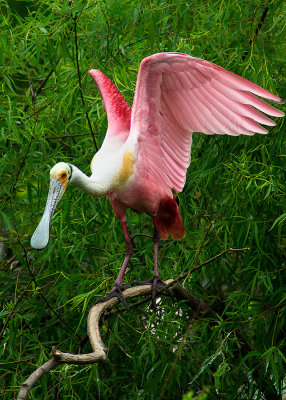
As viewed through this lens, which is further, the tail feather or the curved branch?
the tail feather

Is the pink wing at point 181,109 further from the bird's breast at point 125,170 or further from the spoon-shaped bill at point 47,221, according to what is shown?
the spoon-shaped bill at point 47,221

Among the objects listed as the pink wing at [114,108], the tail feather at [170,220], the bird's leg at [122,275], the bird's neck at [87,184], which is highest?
the pink wing at [114,108]

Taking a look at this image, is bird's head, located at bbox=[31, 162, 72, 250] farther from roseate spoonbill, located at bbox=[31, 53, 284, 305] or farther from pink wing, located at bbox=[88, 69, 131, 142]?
pink wing, located at bbox=[88, 69, 131, 142]

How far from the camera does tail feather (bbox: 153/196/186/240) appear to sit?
3.22 meters

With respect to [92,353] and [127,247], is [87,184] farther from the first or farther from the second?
[92,353]

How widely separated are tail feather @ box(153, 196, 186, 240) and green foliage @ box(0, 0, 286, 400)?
0.25ft

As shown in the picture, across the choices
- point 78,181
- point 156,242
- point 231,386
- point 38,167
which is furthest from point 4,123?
point 231,386

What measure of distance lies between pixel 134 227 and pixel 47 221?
911 millimetres

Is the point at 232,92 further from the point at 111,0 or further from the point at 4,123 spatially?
the point at 4,123

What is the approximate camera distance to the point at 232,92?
2.90 m

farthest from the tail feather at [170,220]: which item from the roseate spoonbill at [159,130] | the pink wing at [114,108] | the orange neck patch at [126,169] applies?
the pink wing at [114,108]

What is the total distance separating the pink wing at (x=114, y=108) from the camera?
3.12m

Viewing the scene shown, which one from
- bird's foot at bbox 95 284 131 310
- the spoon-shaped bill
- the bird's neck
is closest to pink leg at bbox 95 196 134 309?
bird's foot at bbox 95 284 131 310

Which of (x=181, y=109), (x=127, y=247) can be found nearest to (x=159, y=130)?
(x=181, y=109)
